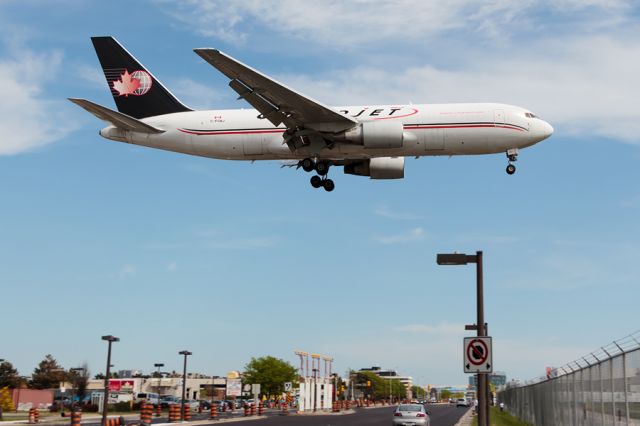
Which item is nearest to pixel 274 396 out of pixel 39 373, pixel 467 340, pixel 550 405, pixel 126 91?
pixel 39 373

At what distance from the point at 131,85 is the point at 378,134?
1730cm

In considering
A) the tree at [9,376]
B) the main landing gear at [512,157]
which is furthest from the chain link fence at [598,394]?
the tree at [9,376]

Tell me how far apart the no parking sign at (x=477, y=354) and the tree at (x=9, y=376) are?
96.1 metres

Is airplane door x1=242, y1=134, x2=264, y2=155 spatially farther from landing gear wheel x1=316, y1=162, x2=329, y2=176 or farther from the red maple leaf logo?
the red maple leaf logo

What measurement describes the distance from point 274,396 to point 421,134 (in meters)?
108

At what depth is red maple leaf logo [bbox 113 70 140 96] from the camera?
144 feet

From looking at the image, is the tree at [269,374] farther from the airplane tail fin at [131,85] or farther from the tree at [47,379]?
the airplane tail fin at [131,85]

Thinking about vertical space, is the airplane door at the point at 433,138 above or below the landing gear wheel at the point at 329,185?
above

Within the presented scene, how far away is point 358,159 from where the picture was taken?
38938mm

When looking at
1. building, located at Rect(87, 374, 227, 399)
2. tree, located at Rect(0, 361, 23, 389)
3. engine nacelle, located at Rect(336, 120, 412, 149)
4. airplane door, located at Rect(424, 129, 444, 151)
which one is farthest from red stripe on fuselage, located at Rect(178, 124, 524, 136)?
building, located at Rect(87, 374, 227, 399)

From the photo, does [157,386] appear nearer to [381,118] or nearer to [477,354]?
[381,118]

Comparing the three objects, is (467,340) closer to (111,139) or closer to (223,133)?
(223,133)

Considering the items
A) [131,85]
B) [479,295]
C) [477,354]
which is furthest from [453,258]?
[131,85]

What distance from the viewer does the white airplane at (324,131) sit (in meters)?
34.4
